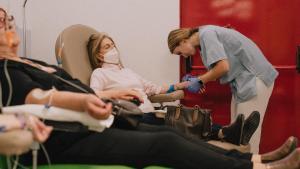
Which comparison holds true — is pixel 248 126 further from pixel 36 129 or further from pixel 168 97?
pixel 36 129

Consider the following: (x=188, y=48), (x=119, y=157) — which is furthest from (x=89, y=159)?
(x=188, y=48)

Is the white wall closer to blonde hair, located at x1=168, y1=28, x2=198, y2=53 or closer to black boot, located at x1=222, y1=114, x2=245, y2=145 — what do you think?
blonde hair, located at x1=168, y1=28, x2=198, y2=53

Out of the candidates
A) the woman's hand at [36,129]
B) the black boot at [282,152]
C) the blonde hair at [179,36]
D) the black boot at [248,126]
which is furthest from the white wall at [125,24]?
the woman's hand at [36,129]

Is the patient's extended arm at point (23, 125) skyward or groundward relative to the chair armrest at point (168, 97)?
skyward

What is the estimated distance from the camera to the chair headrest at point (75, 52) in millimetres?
1980

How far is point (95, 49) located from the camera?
2.23m

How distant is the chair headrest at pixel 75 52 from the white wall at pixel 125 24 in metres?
A: 0.57

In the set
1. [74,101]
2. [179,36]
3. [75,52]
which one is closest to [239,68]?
[179,36]

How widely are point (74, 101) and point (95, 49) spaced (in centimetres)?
115

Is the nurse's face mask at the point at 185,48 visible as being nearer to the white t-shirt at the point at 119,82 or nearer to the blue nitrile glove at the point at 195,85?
the blue nitrile glove at the point at 195,85

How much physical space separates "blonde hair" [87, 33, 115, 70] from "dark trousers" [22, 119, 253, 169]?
1.04m

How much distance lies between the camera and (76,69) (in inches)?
80.4

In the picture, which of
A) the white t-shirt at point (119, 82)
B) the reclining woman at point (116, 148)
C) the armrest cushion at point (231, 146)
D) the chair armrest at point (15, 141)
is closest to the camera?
the chair armrest at point (15, 141)

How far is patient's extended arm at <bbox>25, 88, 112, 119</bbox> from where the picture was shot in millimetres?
1069
